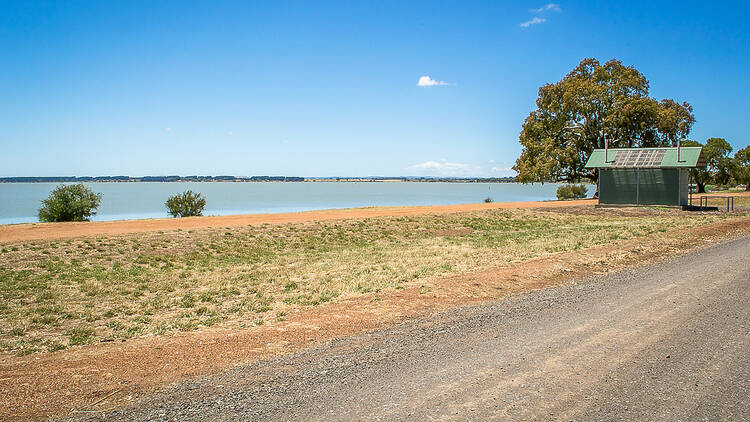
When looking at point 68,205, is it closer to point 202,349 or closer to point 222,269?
point 222,269

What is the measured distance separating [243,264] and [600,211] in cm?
2550

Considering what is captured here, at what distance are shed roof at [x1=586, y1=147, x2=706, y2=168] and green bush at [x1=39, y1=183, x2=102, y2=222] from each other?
3347 cm

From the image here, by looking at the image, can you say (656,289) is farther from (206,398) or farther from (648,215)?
(648,215)

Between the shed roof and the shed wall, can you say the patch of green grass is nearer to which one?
the shed roof

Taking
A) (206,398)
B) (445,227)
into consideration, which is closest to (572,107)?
(445,227)

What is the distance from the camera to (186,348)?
21.3ft

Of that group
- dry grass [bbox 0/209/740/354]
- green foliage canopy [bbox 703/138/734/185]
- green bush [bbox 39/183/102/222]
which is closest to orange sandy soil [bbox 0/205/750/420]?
dry grass [bbox 0/209/740/354]

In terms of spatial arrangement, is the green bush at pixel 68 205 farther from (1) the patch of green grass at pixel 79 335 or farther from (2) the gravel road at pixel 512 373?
(2) the gravel road at pixel 512 373

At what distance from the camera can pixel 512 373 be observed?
530cm

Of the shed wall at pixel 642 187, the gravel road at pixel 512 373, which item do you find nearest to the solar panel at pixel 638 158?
the shed wall at pixel 642 187

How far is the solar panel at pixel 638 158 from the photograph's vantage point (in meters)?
33.3

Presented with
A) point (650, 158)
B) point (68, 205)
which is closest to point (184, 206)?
point (68, 205)

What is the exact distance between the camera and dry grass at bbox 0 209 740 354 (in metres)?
8.21

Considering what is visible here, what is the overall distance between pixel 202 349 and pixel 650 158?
1364 inches
